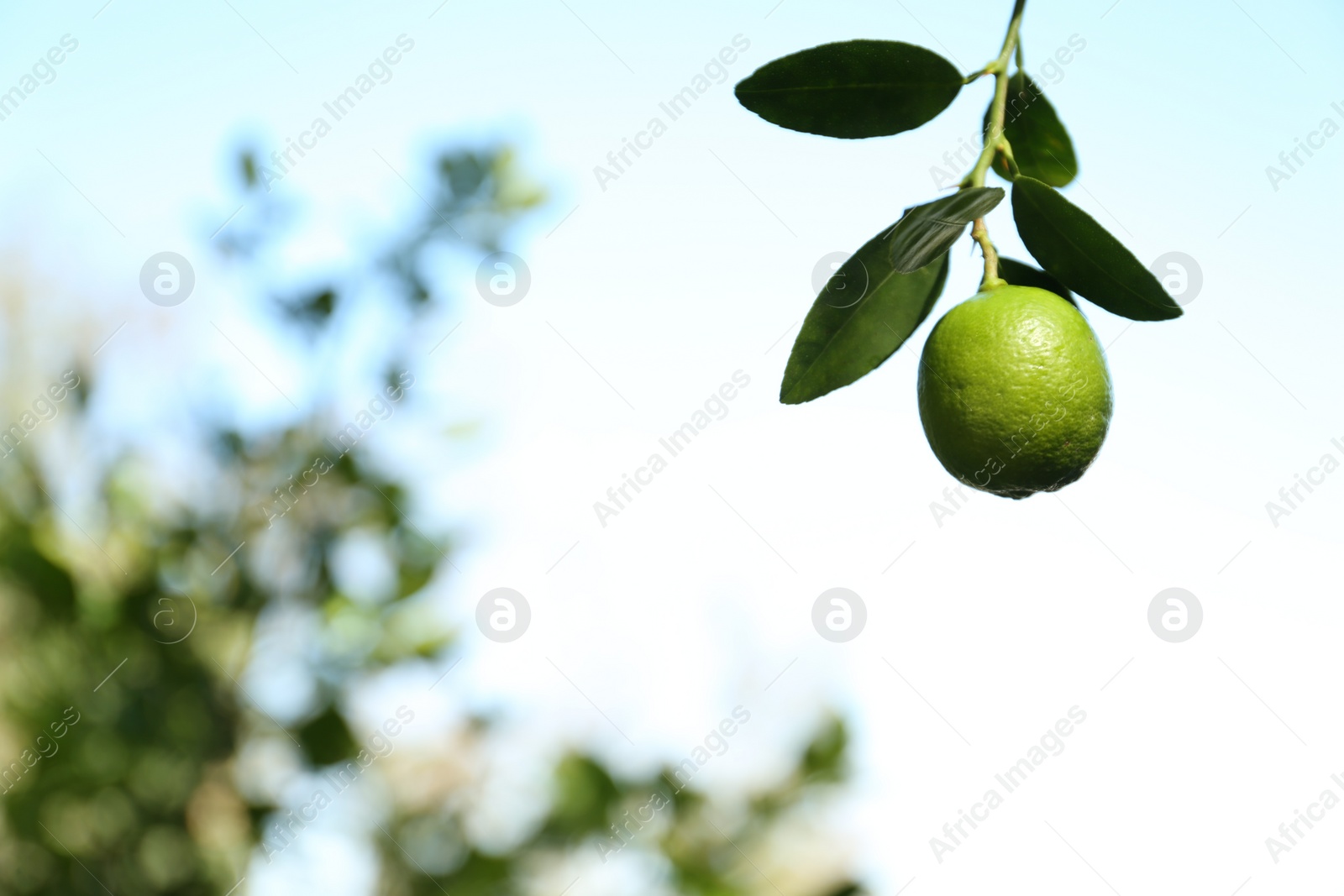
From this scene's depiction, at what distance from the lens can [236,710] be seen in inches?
61.2

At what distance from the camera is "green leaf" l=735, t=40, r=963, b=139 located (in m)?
0.77

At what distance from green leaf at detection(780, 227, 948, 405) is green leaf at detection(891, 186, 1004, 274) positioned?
1.3 inches

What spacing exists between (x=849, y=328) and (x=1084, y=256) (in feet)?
0.65

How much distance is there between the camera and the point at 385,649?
65.7 inches

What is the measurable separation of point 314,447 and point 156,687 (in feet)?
1.55

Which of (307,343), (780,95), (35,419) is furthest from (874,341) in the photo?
(35,419)

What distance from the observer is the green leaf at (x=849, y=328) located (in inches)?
30.5

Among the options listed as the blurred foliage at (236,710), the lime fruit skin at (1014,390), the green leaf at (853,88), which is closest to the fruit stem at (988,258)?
the lime fruit skin at (1014,390)

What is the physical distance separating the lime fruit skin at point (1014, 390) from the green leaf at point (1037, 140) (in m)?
0.16

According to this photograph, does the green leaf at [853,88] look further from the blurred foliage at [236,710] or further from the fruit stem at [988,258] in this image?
the blurred foliage at [236,710]

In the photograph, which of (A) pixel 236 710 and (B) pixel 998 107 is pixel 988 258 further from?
(A) pixel 236 710

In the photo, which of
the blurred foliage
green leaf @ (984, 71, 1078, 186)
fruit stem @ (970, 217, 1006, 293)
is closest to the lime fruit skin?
fruit stem @ (970, 217, 1006, 293)

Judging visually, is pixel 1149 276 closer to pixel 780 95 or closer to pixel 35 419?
pixel 780 95

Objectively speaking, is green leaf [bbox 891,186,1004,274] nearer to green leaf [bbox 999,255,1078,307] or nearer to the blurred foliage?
green leaf [bbox 999,255,1078,307]
